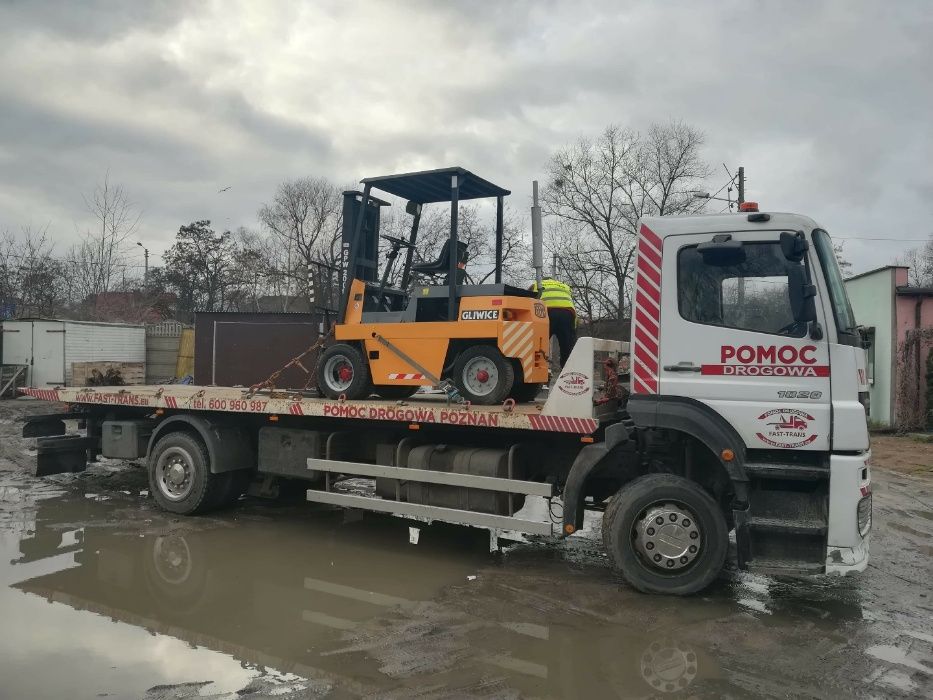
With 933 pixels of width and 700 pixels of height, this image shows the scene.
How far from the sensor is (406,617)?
16.7 feet

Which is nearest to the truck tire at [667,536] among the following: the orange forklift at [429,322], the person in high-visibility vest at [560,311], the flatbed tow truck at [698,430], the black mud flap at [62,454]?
the flatbed tow truck at [698,430]

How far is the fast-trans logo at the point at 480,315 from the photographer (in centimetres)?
703

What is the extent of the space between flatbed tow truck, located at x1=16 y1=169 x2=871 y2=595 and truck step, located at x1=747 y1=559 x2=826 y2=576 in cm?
1

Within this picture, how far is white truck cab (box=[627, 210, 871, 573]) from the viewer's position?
16.6 ft

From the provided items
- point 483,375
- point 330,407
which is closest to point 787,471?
point 483,375

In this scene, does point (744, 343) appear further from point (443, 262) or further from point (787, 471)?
point (443, 262)

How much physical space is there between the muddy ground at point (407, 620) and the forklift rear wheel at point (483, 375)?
4.91 feet

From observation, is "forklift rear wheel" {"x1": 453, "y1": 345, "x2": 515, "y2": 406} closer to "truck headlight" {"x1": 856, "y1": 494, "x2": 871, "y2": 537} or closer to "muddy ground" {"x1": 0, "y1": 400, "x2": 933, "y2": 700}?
"muddy ground" {"x1": 0, "y1": 400, "x2": 933, "y2": 700}

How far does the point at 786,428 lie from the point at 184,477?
6.19 metres

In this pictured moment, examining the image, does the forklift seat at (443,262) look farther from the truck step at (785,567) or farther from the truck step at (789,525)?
the truck step at (785,567)

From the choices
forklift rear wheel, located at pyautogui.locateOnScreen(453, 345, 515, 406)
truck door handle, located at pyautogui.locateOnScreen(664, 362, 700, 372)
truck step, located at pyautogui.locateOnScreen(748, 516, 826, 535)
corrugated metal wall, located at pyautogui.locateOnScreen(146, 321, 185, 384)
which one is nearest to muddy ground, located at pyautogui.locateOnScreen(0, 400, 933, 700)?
truck step, located at pyautogui.locateOnScreen(748, 516, 826, 535)

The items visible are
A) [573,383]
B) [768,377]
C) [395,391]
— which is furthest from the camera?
[395,391]

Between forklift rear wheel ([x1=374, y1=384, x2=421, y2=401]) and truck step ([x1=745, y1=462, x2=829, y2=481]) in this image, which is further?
forklift rear wheel ([x1=374, y1=384, x2=421, y2=401])

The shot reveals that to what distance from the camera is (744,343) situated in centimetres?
529
